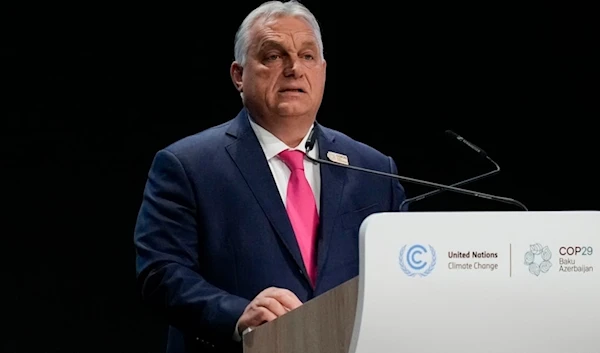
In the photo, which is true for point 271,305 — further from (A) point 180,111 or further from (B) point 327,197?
(A) point 180,111

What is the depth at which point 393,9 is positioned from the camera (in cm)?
411

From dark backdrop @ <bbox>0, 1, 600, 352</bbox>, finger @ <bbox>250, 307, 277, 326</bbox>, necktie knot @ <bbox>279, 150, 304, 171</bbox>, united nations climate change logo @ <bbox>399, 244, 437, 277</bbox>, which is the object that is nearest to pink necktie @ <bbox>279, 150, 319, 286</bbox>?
necktie knot @ <bbox>279, 150, 304, 171</bbox>

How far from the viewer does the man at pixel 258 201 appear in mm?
2650

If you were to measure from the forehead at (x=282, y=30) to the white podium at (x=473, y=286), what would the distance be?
118cm

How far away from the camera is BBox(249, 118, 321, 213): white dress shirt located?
2837 millimetres

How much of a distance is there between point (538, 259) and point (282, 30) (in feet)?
4.26

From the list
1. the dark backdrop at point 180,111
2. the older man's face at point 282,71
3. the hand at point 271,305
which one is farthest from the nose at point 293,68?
the dark backdrop at point 180,111

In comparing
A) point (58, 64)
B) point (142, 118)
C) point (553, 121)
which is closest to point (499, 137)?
point (553, 121)

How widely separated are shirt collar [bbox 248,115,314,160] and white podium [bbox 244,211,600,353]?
1010 mm

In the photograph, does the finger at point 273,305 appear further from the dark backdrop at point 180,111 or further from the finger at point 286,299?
the dark backdrop at point 180,111

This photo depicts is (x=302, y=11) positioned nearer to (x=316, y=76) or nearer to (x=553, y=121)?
(x=316, y=76)

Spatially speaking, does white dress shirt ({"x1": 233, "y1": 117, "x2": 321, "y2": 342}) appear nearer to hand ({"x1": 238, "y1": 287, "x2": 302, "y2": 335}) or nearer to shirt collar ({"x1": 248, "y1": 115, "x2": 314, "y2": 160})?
shirt collar ({"x1": 248, "y1": 115, "x2": 314, "y2": 160})

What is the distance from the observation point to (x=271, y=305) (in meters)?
2.19

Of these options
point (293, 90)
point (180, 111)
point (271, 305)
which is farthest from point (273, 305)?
point (180, 111)
